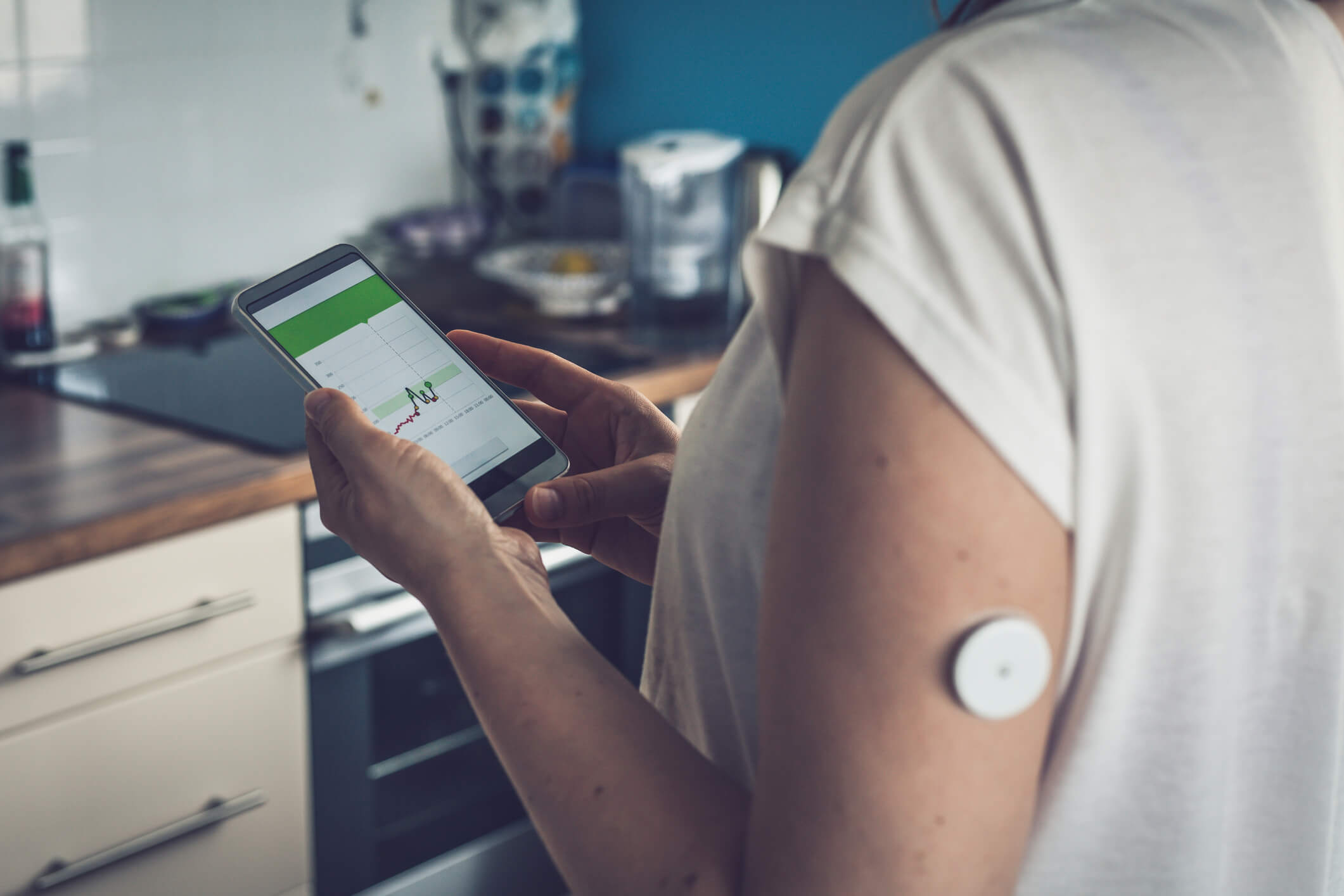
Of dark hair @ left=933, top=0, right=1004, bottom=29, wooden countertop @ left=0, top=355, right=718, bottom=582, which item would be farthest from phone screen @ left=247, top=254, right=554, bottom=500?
wooden countertop @ left=0, top=355, right=718, bottom=582

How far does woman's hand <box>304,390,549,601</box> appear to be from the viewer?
521mm

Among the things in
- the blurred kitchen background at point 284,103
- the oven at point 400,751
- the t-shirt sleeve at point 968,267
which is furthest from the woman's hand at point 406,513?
the blurred kitchen background at point 284,103

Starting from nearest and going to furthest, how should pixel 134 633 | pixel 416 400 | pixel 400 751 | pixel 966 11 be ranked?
pixel 966 11 < pixel 416 400 < pixel 134 633 < pixel 400 751

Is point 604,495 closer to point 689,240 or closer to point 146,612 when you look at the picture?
point 146,612

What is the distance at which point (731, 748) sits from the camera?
0.47m

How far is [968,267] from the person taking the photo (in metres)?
0.34

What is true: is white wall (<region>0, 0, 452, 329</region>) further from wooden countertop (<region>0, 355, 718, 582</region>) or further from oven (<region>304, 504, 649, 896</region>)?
oven (<region>304, 504, 649, 896</region>)

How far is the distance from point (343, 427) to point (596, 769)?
0.76 feet

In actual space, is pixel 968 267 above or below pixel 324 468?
above

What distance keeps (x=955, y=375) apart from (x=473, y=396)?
0.45 meters

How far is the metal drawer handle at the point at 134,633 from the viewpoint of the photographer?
1.07 meters

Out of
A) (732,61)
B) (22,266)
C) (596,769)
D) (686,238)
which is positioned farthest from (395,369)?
(732,61)

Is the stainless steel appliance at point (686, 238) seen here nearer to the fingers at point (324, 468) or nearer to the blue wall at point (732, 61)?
the blue wall at point (732, 61)

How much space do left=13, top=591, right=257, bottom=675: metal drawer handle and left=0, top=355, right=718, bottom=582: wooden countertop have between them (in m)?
0.09
